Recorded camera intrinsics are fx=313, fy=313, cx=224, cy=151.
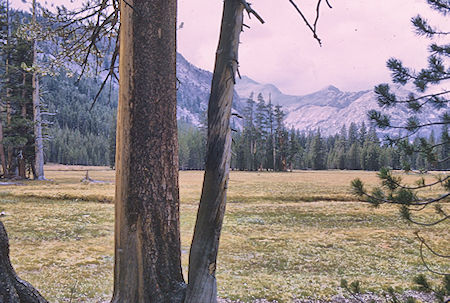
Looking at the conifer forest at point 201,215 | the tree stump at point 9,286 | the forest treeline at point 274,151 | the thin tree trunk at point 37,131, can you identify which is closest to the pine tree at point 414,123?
the conifer forest at point 201,215

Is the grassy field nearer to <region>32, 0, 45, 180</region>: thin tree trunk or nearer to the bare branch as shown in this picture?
the bare branch

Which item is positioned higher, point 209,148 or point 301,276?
point 209,148

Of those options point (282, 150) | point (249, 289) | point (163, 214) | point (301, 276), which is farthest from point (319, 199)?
point (282, 150)

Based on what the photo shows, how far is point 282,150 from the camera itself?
72438 mm

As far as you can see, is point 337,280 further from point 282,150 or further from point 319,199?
point 282,150

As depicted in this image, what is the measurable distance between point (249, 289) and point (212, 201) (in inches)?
161

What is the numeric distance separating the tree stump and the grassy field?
2.78 metres

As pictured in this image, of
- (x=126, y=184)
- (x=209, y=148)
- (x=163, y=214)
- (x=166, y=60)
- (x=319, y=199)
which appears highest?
(x=166, y=60)

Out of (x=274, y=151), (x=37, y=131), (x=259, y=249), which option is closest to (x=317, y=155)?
(x=274, y=151)

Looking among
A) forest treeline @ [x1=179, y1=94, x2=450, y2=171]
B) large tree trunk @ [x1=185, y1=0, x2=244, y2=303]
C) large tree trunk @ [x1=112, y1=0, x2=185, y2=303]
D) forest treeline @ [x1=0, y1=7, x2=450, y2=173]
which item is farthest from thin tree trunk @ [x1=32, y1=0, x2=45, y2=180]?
forest treeline @ [x1=179, y1=94, x2=450, y2=171]

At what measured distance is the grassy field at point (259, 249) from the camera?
6.25 m

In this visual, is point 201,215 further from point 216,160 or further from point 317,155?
point 317,155

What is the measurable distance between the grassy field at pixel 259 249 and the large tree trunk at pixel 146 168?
7.27 feet

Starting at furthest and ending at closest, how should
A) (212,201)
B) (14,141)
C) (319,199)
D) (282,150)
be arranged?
(282,150) → (14,141) → (319,199) → (212,201)
